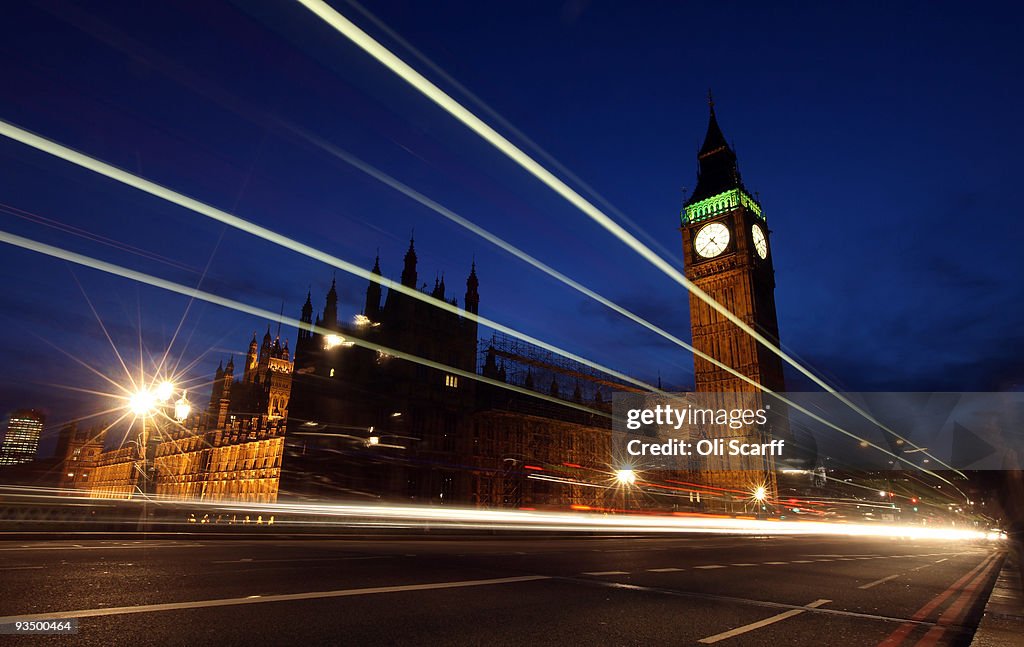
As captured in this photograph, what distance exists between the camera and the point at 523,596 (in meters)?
6.69

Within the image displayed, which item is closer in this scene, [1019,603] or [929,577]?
[1019,603]

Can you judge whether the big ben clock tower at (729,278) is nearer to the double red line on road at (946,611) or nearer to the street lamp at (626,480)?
the street lamp at (626,480)

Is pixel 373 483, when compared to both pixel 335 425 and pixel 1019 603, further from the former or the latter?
pixel 1019 603

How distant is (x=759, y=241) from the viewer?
270 feet

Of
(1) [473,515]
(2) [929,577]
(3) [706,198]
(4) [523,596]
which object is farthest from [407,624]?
(3) [706,198]

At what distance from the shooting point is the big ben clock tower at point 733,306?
237 feet

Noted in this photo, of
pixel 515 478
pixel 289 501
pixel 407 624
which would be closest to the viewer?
pixel 407 624

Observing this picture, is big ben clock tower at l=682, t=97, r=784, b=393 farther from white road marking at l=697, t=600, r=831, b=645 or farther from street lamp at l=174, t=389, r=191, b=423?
white road marking at l=697, t=600, r=831, b=645

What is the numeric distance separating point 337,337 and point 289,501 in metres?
16.4

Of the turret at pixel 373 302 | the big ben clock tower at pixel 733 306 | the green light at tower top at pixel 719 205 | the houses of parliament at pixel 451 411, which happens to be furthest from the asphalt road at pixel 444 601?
the green light at tower top at pixel 719 205

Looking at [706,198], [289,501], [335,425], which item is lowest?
[289,501]

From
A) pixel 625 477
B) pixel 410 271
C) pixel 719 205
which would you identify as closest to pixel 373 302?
pixel 410 271

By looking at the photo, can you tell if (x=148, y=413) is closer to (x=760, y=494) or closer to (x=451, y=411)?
(x=451, y=411)

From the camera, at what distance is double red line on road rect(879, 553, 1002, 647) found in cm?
542
